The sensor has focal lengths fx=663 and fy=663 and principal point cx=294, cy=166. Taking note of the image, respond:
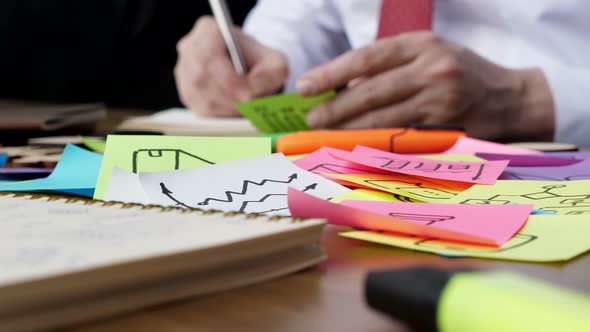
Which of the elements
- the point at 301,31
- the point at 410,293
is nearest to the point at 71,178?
the point at 410,293

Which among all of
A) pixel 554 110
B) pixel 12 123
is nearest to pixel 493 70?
pixel 554 110

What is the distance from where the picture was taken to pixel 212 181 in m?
0.31

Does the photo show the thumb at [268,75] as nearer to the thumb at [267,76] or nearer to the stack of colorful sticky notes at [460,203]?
the thumb at [267,76]

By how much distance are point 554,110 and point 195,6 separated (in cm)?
153

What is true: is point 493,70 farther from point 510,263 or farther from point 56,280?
point 56,280

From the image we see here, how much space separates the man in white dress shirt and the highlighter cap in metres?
0.57

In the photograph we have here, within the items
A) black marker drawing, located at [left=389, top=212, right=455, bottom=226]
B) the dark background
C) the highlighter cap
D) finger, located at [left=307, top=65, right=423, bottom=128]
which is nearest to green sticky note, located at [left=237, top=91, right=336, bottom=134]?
finger, located at [left=307, top=65, right=423, bottom=128]

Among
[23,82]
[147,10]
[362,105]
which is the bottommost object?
[362,105]

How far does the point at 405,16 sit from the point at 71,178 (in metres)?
0.60

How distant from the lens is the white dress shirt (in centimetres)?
86

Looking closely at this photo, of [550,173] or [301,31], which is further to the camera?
[301,31]

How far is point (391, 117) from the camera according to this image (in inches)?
30.0

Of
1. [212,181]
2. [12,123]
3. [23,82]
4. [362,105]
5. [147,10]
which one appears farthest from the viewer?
[23,82]

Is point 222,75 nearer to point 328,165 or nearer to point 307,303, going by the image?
point 328,165
